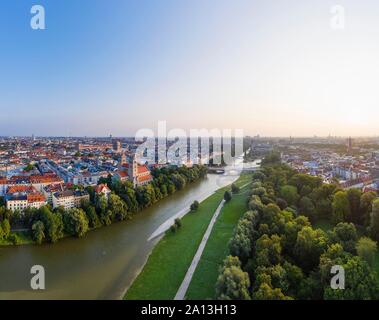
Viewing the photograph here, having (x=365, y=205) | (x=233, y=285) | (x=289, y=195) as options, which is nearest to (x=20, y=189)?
(x=289, y=195)

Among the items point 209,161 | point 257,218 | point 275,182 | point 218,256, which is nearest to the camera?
point 218,256

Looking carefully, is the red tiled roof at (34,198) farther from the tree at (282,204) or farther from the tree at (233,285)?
the tree at (282,204)

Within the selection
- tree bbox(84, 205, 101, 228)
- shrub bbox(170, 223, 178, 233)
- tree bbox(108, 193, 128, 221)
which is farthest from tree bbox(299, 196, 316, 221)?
tree bbox(84, 205, 101, 228)

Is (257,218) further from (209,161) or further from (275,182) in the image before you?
(209,161)
